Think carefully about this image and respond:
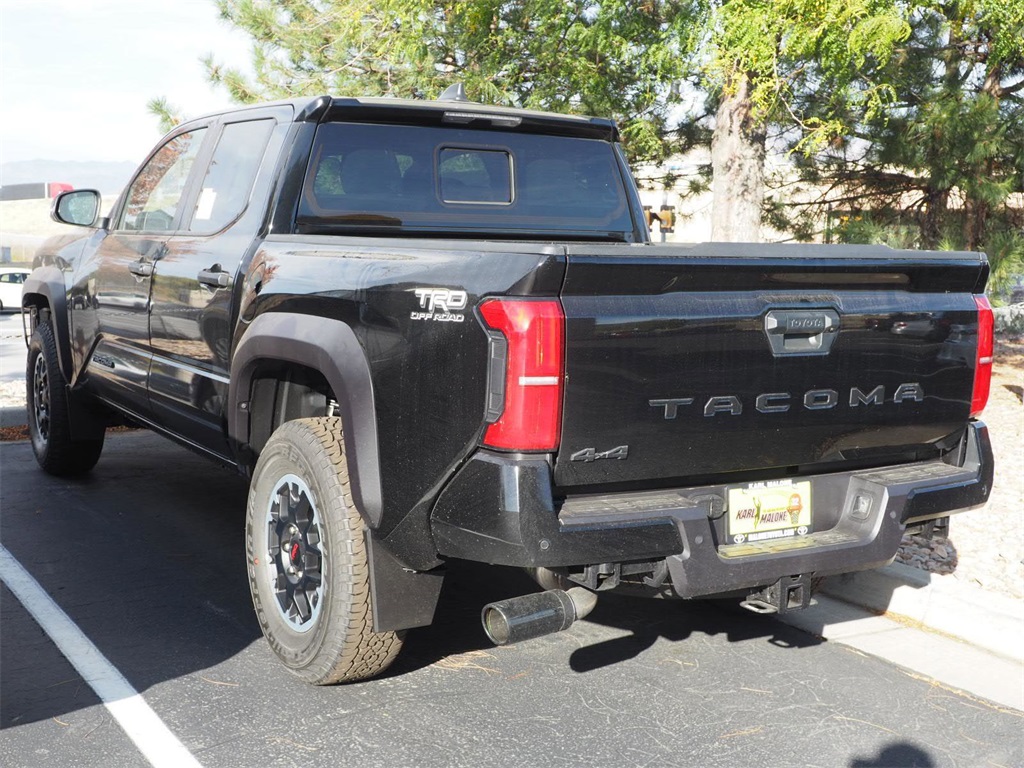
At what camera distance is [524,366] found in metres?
3.00

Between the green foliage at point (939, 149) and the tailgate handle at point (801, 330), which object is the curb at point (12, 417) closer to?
the green foliage at point (939, 149)

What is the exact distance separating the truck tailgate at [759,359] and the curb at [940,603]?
41.3 inches

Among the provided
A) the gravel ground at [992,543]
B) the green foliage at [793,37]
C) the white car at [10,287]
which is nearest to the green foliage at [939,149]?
the green foliage at [793,37]

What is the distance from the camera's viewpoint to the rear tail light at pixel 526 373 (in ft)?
9.83

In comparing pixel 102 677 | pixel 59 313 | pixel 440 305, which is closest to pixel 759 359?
pixel 440 305

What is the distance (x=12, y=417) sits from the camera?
881 cm

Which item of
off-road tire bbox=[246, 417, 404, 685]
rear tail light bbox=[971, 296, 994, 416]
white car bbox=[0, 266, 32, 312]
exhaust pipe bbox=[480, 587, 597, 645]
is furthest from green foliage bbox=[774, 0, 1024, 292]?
white car bbox=[0, 266, 32, 312]

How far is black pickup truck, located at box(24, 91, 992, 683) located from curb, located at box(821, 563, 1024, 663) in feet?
2.90

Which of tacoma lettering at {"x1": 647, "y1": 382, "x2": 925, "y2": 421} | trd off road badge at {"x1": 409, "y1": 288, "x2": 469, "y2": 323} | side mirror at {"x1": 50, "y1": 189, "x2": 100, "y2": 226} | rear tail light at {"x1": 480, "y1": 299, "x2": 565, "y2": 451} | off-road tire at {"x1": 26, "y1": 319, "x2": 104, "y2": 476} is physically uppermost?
side mirror at {"x1": 50, "y1": 189, "x2": 100, "y2": 226}

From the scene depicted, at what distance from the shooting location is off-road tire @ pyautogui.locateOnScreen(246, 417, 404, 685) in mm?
3598

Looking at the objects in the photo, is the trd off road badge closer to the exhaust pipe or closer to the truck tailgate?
the truck tailgate

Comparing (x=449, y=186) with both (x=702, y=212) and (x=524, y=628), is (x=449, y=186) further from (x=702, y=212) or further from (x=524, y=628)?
(x=702, y=212)

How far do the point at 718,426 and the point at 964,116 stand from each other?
8.07m

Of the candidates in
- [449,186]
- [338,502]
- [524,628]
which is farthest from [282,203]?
[524,628]
